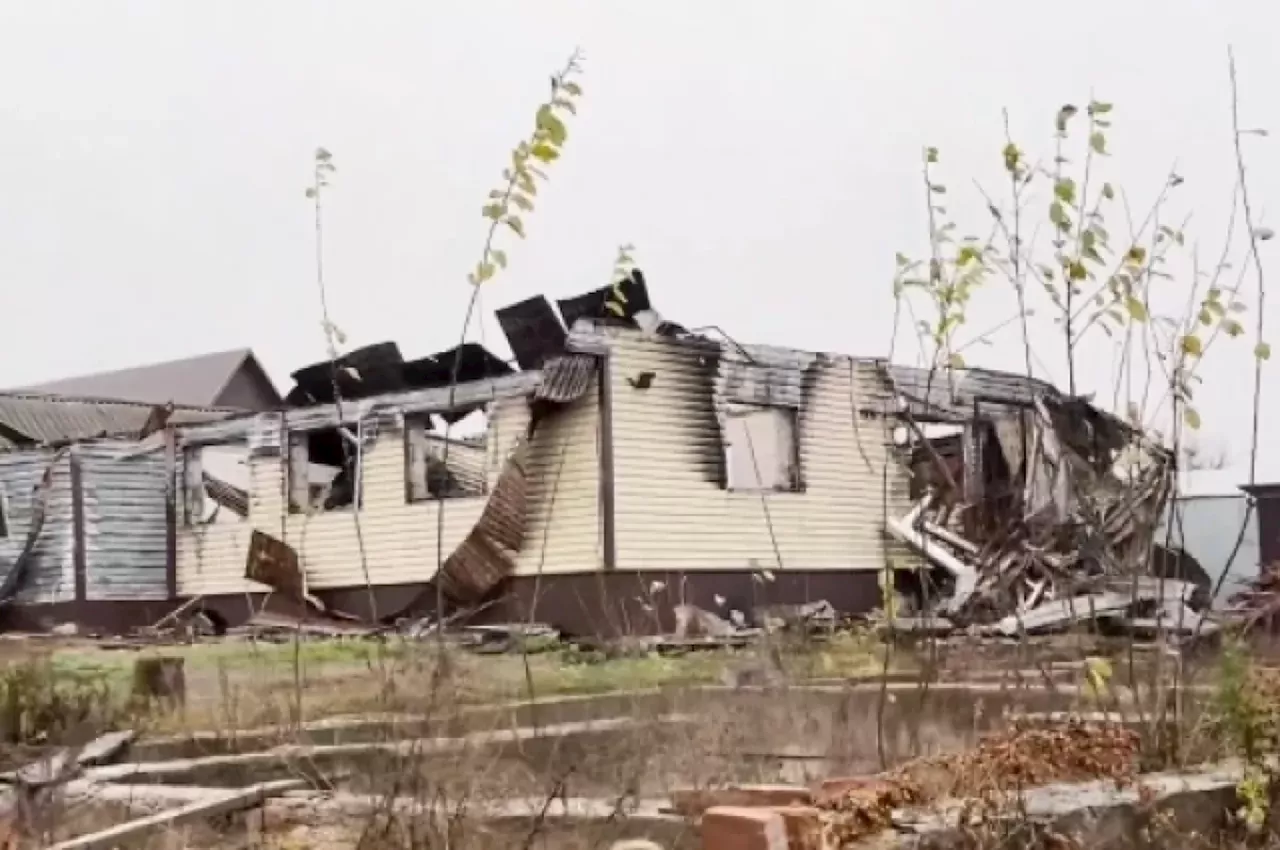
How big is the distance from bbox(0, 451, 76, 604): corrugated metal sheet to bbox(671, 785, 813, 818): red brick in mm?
19842

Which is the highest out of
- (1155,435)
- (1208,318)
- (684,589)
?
(1208,318)

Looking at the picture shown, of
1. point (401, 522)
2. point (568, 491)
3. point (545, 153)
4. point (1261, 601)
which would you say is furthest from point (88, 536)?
point (545, 153)

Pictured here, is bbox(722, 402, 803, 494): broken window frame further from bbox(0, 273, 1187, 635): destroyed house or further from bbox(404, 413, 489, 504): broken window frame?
bbox(404, 413, 489, 504): broken window frame

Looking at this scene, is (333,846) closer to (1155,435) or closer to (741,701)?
(741,701)

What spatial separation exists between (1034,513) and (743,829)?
1076 centimetres

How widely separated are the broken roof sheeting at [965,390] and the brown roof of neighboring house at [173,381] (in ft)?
86.3

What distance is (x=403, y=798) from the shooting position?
5.36m

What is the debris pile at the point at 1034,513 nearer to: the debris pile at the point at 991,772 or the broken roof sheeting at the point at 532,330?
the debris pile at the point at 991,772

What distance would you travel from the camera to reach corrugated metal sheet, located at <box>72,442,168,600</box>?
22.9m

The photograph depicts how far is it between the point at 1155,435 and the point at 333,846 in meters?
3.92

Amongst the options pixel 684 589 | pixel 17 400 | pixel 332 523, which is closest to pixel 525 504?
pixel 684 589

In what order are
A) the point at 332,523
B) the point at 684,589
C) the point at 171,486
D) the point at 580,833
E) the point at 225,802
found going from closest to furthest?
the point at 580,833 → the point at 225,802 → the point at 684,589 → the point at 332,523 → the point at 171,486

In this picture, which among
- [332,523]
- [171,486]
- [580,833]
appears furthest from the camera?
[171,486]

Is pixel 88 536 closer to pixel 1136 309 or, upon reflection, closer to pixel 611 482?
pixel 611 482
